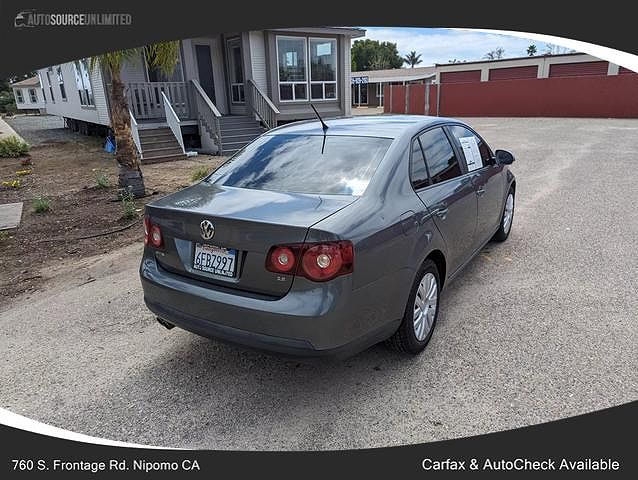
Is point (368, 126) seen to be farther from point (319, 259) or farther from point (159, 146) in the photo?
point (159, 146)

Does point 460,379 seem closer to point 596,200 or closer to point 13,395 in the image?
point 13,395

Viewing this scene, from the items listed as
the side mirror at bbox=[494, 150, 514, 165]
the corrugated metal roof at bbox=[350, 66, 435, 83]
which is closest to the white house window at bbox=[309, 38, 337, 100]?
the side mirror at bbox=[494, 150, 514, 165]

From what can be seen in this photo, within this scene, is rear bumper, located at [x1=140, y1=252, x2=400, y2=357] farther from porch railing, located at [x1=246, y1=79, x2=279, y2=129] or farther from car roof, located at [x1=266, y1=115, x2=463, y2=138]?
porch railing, located at [x1=246, y1=79, x2=279, y2=129]

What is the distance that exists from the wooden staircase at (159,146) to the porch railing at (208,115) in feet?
4.00

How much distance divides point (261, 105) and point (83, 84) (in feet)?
24.9

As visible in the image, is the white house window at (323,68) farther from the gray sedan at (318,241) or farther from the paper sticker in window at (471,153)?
the gray sedan at (318,241)

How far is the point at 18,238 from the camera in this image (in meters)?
6.50

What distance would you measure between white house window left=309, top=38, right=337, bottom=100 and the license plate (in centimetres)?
1573

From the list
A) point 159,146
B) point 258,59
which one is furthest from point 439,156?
point 258,59

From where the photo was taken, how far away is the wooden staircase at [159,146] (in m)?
12.9

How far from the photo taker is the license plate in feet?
8.93

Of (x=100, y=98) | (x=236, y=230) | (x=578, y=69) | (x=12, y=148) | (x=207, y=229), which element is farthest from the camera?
(x=578, y=69)

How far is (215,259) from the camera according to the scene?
2.79 m

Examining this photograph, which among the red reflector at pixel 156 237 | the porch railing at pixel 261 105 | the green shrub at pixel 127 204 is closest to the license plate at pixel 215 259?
the red reflector at pixel 156 237
